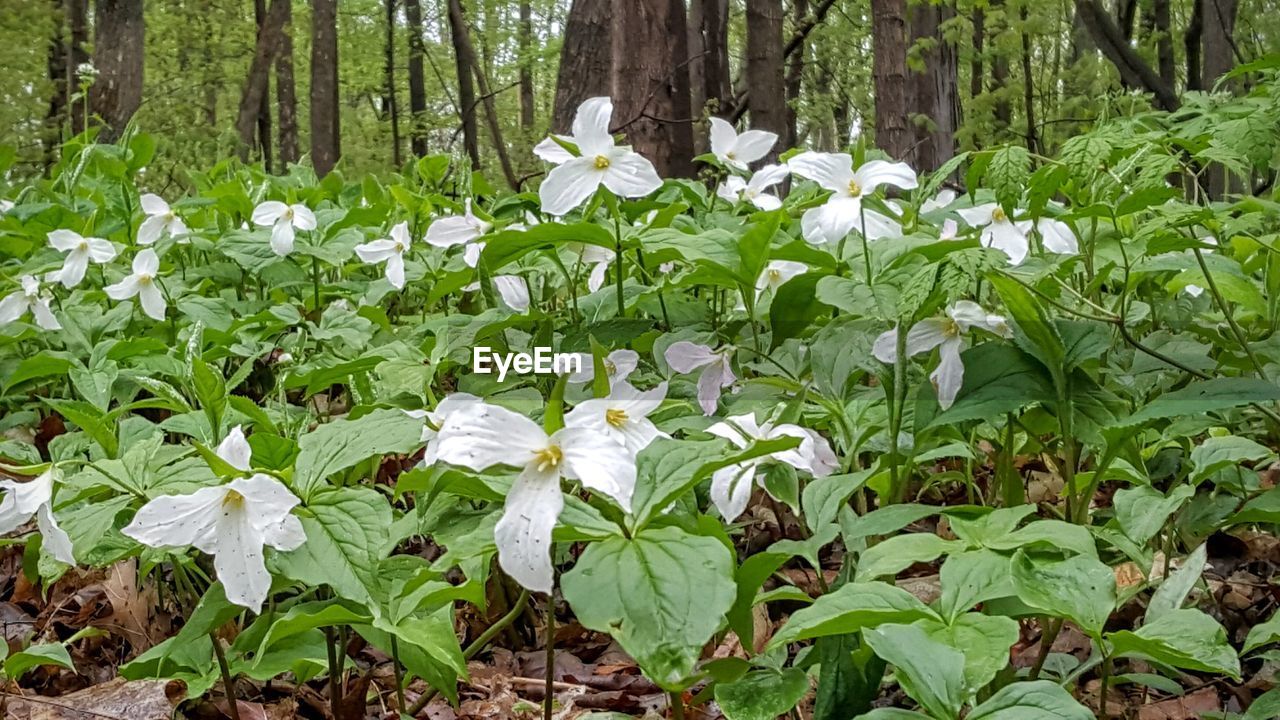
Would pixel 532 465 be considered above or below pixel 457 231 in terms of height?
below

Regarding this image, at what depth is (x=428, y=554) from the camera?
7.36ft

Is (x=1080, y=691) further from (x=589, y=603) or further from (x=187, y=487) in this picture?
(x=187, y=487)

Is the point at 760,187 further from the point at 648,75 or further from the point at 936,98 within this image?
the point at 936,98

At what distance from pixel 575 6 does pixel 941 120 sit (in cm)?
259

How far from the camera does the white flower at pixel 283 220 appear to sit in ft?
9.28

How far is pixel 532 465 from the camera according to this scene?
0.99 meters

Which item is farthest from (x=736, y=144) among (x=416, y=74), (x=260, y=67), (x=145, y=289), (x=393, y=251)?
(x=416, y=74)

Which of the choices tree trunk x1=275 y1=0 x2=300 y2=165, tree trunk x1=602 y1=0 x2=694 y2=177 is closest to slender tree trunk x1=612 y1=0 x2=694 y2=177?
tree trunk x1=602 y1=0 x2=694 y2=177

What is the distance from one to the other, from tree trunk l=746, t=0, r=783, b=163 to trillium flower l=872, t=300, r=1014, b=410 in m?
4.59

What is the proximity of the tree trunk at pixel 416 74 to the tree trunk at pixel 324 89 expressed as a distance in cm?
178

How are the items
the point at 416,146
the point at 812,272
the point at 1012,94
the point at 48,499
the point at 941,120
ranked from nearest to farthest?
the point at 48,499, the point at 812,272, the point at 941,120, the point at 1012,94, the point at 416,146

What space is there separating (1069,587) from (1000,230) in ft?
3.21

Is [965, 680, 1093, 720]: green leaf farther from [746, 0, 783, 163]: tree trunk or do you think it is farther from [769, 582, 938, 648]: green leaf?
[746, 0, 783, 163]: tree trunk

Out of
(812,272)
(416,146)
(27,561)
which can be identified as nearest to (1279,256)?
(812,272)
